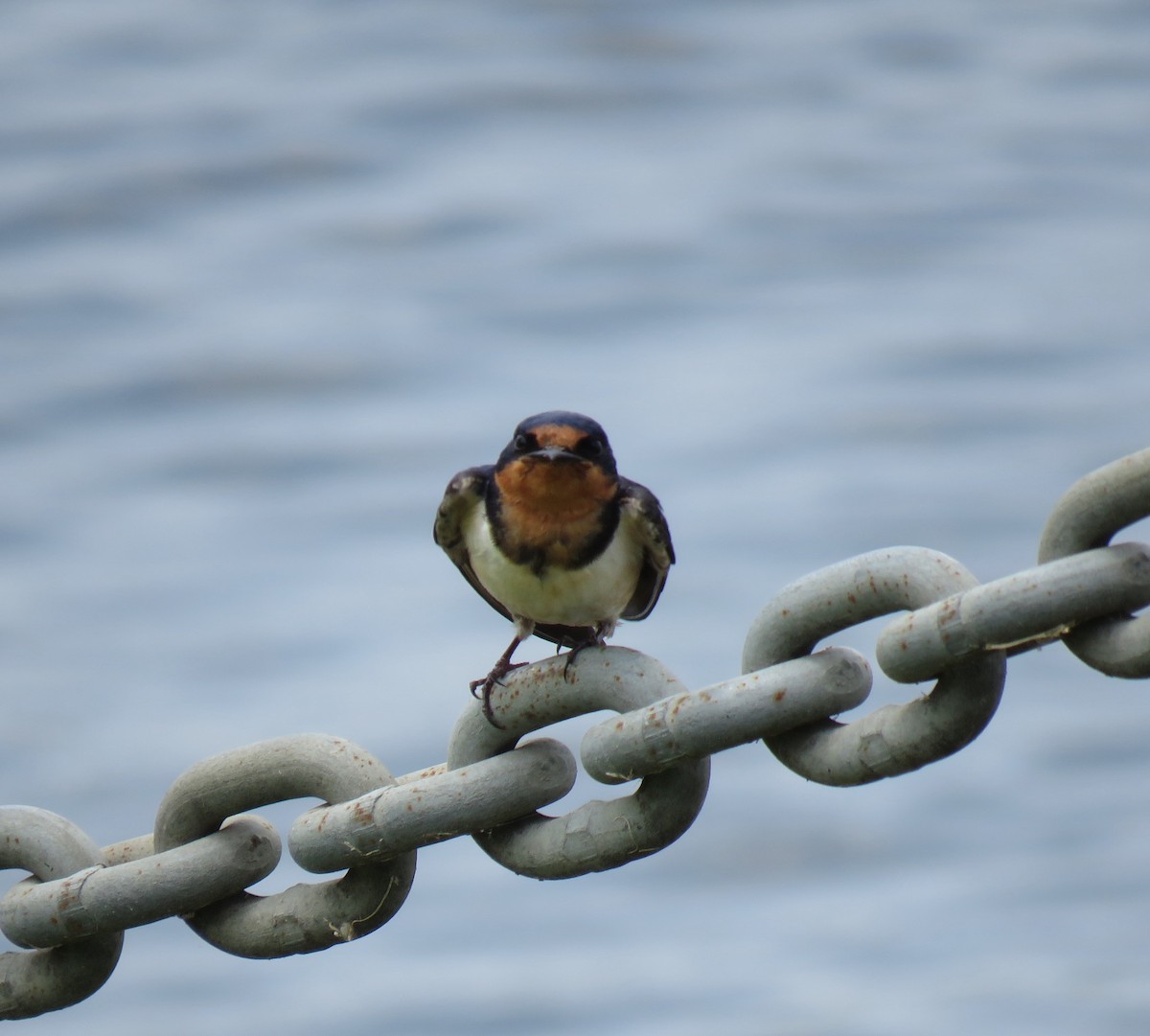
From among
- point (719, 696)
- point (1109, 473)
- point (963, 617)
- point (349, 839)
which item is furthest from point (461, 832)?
point (1109, 473)

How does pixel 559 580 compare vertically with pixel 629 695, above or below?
above

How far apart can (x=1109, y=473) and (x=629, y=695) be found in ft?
1.52

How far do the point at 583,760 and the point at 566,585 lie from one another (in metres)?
0.73

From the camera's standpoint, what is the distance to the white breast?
213 centimetres

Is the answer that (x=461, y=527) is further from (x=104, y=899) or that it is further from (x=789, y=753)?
(x=789, y=753)

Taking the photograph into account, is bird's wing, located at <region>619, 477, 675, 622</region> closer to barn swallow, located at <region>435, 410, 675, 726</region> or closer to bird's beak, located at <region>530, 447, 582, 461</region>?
barn swallow, located at <region>435, 410, 675, 726</region>

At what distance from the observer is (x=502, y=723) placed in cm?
153

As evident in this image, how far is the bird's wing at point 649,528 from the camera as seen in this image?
217 centimetres

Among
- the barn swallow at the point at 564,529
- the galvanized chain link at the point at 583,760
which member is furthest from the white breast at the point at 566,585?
the galvanized chain link at the point at 583,760

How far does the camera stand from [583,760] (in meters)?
1.41

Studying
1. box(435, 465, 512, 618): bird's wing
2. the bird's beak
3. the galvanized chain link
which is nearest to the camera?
the galvanized chain link

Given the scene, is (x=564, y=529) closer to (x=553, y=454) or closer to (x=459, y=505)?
(x=553, y=454)

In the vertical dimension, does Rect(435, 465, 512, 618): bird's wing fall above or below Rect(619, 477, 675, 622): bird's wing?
above

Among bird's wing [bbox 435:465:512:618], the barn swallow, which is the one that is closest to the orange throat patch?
the barn swallow
